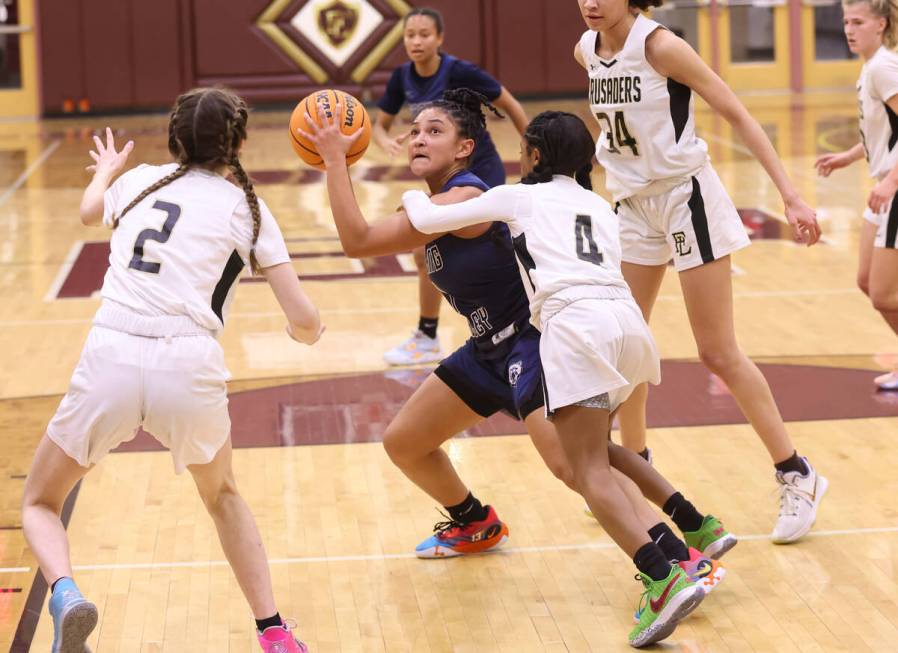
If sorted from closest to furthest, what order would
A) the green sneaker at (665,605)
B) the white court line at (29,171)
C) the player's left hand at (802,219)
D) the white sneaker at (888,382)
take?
the green sneaker at (665,605) < the player's left hand at (802,219) < the white sneaker at (888,382) < the white court line at (29,171)

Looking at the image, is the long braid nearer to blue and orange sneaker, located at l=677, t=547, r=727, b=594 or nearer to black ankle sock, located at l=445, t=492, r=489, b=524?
black ankle sock, located at l=445, t=492, r=489, b=524

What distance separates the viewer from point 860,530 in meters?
4.88

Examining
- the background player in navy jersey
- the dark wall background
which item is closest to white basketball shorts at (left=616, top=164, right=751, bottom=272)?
the background player in navy jersey

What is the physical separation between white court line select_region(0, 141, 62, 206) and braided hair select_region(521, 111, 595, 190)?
9.96 m

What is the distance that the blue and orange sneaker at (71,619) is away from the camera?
11.6 feet

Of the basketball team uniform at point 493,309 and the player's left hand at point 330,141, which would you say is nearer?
the player's left hand at point 330,141

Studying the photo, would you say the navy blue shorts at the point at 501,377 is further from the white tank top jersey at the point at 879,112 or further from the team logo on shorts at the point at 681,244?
the white tank top jersey at the point at 879,112

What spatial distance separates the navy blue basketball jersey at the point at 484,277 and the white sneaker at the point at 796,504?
1.18 metres

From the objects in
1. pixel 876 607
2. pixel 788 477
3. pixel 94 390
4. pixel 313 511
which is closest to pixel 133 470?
pixel 313 511

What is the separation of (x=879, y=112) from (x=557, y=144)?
2.41 m

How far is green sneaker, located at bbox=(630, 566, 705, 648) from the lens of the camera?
3932mm

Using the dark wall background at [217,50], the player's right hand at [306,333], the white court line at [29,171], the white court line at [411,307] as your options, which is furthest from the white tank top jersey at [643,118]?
the dark wall background at [217,50]

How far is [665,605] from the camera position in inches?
155

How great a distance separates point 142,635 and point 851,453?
2996 mm
